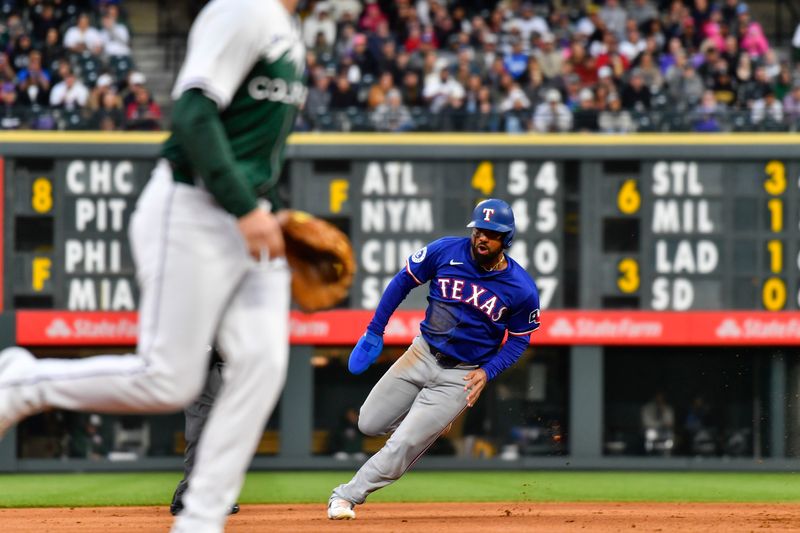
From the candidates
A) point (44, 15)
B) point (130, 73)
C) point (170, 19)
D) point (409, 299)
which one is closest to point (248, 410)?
point (409, 299)

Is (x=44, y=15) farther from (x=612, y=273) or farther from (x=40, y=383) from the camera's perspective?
(x=40, y=383)

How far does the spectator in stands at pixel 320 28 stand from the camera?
1925 centimetres

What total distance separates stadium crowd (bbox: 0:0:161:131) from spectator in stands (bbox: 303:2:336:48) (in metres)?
2.33

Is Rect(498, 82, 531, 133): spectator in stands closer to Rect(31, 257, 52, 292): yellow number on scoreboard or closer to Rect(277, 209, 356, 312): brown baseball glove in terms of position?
Rect(31, 257, 52, 292): yellow number on scoreboard

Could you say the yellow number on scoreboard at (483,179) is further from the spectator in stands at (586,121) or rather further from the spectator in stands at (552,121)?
the spectator in stands at (586,121)

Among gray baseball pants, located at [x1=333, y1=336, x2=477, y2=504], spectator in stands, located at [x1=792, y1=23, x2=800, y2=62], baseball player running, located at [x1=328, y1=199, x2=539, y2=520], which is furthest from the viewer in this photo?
spectator in stands, located at [x1=792, y1=23, x2=800, y2=62]

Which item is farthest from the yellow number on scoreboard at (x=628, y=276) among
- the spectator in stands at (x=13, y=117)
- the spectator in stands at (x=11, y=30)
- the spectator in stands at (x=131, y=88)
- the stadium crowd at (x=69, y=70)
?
the spectator in stands at (x=11, y=30)

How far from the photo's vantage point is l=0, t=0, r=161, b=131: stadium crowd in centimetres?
1738

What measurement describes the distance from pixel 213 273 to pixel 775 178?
13375 mm

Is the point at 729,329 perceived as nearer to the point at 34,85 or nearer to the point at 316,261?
the point at 34,85

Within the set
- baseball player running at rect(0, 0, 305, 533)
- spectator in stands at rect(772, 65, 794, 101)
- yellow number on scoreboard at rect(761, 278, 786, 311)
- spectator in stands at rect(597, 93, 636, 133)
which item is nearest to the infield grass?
yellow number on scoreboard at rect(761, 278, 786, 311)

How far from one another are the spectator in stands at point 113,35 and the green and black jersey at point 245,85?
14.9m

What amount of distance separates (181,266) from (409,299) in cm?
1281

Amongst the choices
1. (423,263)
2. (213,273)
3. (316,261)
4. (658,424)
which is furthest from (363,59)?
(213,273)
